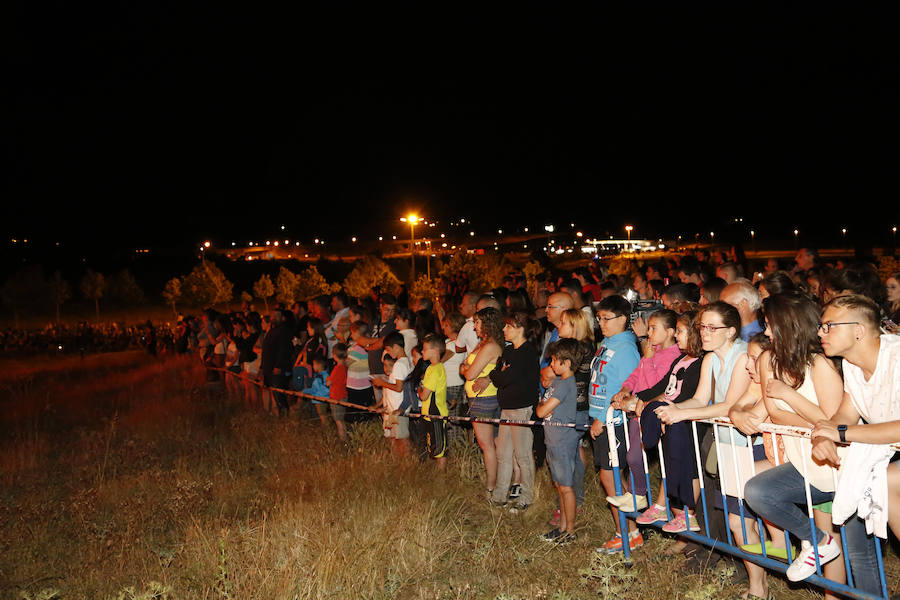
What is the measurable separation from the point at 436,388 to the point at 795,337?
4.45m

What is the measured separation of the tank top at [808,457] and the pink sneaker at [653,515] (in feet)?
4.14

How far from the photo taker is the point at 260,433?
1121 cm

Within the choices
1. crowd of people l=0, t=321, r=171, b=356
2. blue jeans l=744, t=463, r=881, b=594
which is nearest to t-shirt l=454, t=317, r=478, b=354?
blue jeans l=744, t=463, r=881, b=594

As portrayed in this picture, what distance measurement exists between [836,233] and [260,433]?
241ft

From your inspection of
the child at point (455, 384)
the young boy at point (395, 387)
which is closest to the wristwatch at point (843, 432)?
the child at point (455, 384)

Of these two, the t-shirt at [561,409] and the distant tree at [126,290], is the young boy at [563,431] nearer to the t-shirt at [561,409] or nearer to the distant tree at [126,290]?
the t-shirt at [561,409]

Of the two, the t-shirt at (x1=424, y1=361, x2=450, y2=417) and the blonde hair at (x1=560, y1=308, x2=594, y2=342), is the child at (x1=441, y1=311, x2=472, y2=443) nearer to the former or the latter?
the t-shirt at (x1=424, y1=361, x2=450, y2=417)

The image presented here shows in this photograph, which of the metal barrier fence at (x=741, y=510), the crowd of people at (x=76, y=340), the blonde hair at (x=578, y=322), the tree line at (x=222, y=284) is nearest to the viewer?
the metal barrier fence at (x=741, y=510)

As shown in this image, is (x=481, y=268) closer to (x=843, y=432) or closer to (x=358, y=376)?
(x=358, y=376)

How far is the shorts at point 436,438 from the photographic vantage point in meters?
8.38

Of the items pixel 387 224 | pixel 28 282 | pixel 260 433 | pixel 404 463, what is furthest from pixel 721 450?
pixel 387 224

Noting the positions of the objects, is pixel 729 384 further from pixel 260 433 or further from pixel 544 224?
pixel 544 224

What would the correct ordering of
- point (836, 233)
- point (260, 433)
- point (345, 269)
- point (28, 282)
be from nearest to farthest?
point (260, 433), point (28, 282), point (836, 233), point (345, 269)

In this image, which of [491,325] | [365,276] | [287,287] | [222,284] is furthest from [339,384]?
[222,284]
